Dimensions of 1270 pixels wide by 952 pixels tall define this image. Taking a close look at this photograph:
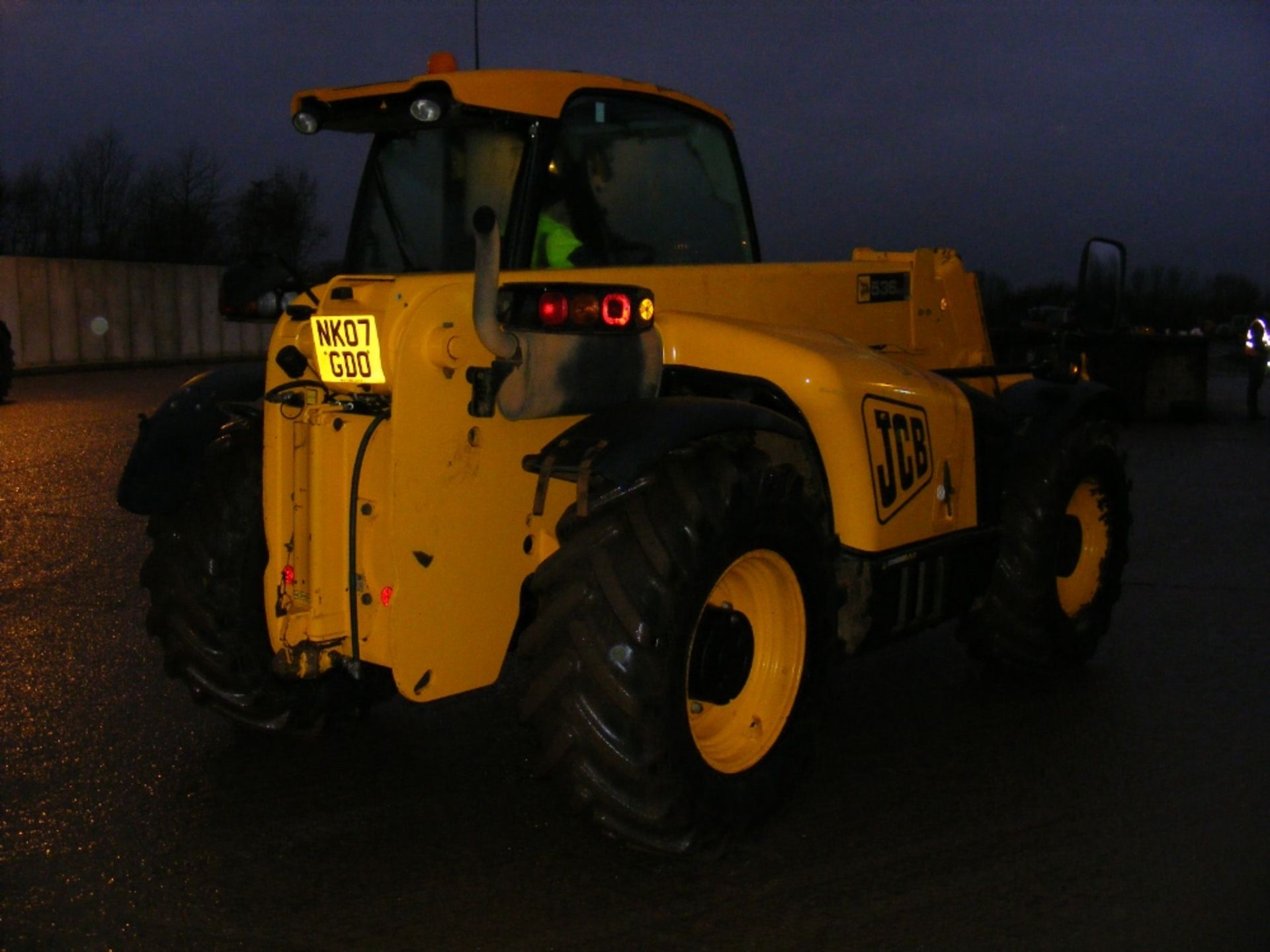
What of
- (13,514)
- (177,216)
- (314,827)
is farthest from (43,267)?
(314,827)

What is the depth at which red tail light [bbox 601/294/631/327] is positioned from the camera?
12.7 feet

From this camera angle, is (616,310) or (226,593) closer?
(616,310)

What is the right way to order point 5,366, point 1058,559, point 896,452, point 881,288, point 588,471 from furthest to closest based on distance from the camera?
point 5,366 < point 1058,559 < point 881,288 < point 896,452 < point 588,471

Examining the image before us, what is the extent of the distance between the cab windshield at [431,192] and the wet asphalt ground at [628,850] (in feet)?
5.66

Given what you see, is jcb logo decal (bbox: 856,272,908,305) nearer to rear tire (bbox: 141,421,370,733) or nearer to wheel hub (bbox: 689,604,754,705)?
wheel hub (bbox: 689,604,754,705)

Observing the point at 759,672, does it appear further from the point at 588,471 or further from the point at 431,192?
the point at 431,192

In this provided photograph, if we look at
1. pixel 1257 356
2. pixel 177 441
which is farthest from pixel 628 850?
pixel 1257 356

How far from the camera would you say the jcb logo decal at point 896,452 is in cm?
450

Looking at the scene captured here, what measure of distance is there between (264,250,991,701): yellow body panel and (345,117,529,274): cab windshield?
521 millimetres

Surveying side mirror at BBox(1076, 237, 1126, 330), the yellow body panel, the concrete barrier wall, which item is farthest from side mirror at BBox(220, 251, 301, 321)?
the concrete barrier wall

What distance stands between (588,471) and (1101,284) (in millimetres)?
2994

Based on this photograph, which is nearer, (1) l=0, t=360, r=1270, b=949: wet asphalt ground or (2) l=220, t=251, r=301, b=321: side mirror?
(1) l=0, t=360, r=1270, b=949: wet asphalt ground

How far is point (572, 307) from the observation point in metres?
3.85

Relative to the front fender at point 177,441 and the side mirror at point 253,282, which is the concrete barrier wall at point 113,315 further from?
the side mirror at point 253,282
